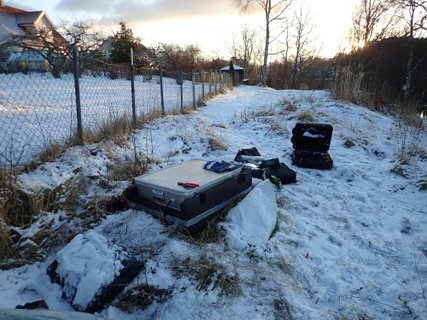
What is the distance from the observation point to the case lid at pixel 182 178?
2.53 m

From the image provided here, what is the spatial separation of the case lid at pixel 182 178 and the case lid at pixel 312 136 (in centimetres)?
254

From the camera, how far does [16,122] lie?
510cm

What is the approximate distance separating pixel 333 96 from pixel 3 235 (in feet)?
36.6

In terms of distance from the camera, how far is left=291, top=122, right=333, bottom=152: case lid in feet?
16.5

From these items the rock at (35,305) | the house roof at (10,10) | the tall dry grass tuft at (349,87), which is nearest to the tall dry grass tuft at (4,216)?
the rock at (35,305)

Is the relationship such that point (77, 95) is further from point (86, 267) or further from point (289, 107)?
point (289, 107)

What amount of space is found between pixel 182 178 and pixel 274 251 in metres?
1.05

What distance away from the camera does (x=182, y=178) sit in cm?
278

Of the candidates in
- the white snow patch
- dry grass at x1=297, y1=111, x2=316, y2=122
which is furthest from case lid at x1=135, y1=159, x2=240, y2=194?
dry grass at x1=297, y1=111, x2=316, y2=122

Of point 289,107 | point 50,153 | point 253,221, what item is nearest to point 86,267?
point 253,221

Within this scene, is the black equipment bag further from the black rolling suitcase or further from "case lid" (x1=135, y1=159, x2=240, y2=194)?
"case lid" (x1=135, y1=159, x2=240, y2=194)

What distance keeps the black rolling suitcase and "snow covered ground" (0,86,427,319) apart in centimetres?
30

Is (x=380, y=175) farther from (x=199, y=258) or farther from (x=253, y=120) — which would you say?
(x=253, y=120)

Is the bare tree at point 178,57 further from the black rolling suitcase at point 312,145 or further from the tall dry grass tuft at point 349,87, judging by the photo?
the black rolling suitcase at point 312,145
